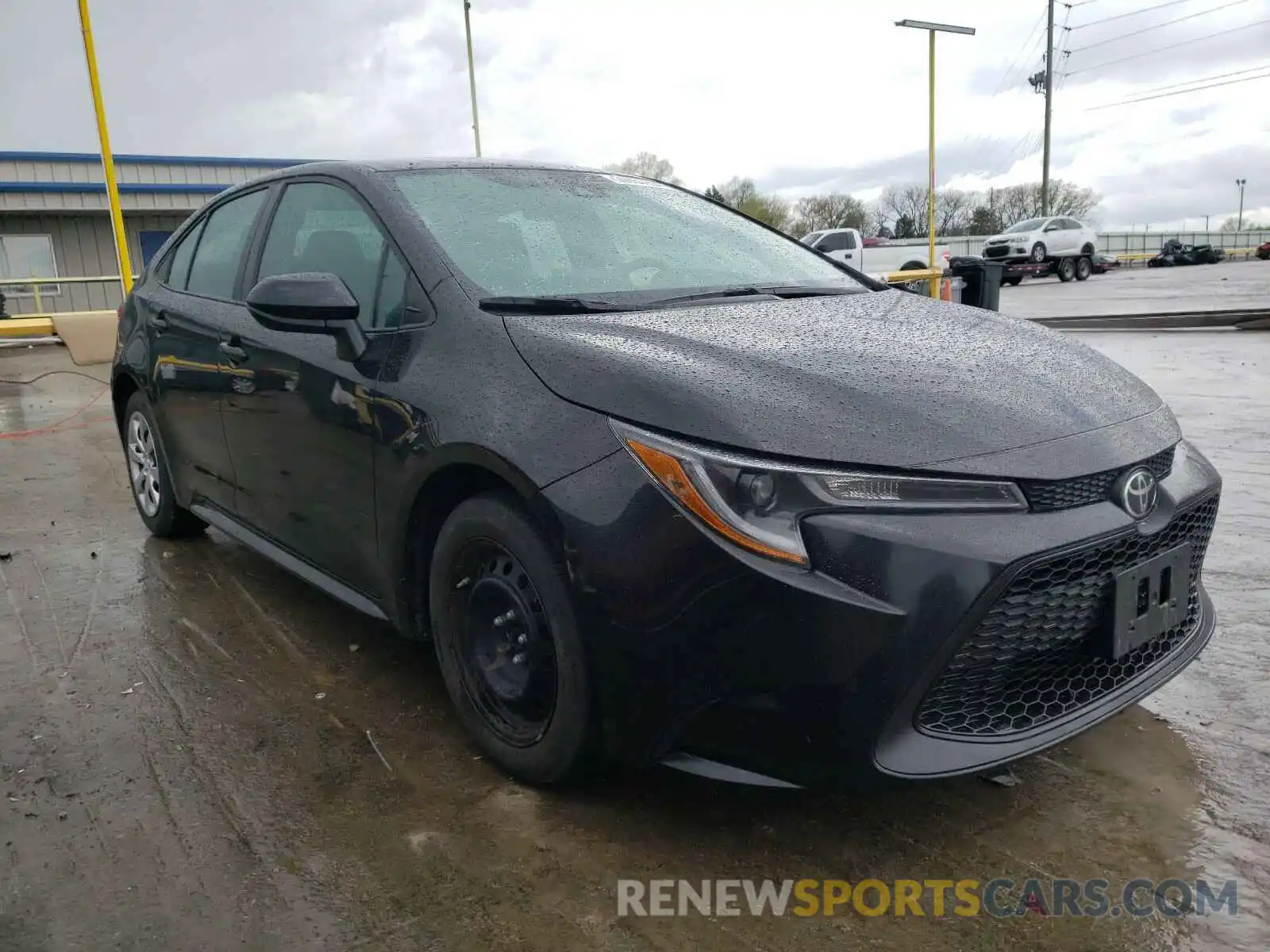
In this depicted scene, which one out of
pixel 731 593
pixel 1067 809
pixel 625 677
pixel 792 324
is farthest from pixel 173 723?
pixel 1067 809

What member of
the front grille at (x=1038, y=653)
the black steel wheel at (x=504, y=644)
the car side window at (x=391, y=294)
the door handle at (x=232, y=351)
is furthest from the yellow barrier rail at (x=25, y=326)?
the front grille at (x=1038, y=653)

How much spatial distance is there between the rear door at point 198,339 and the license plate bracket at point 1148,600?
294 cm

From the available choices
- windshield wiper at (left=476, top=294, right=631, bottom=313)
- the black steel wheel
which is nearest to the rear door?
windshield wiper at (left=476, top=294, right=631, bottom=313)

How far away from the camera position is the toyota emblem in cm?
217

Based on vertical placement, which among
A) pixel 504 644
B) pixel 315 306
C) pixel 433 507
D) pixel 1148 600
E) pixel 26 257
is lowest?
pixel 504 644

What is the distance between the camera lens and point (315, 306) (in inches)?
109

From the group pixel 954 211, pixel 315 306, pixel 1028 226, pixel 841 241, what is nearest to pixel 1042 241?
pixel 1028 226

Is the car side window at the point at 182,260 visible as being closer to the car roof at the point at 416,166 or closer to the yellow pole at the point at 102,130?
the car roof at the point at 416,166

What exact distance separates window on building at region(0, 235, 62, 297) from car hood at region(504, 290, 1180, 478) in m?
26.9

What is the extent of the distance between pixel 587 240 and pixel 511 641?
1281 mm

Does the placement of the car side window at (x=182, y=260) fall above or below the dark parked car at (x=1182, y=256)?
above

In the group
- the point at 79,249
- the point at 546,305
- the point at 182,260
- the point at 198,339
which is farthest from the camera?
the point at 79,249

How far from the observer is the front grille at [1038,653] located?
2.02m

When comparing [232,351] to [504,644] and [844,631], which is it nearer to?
[504,644]
